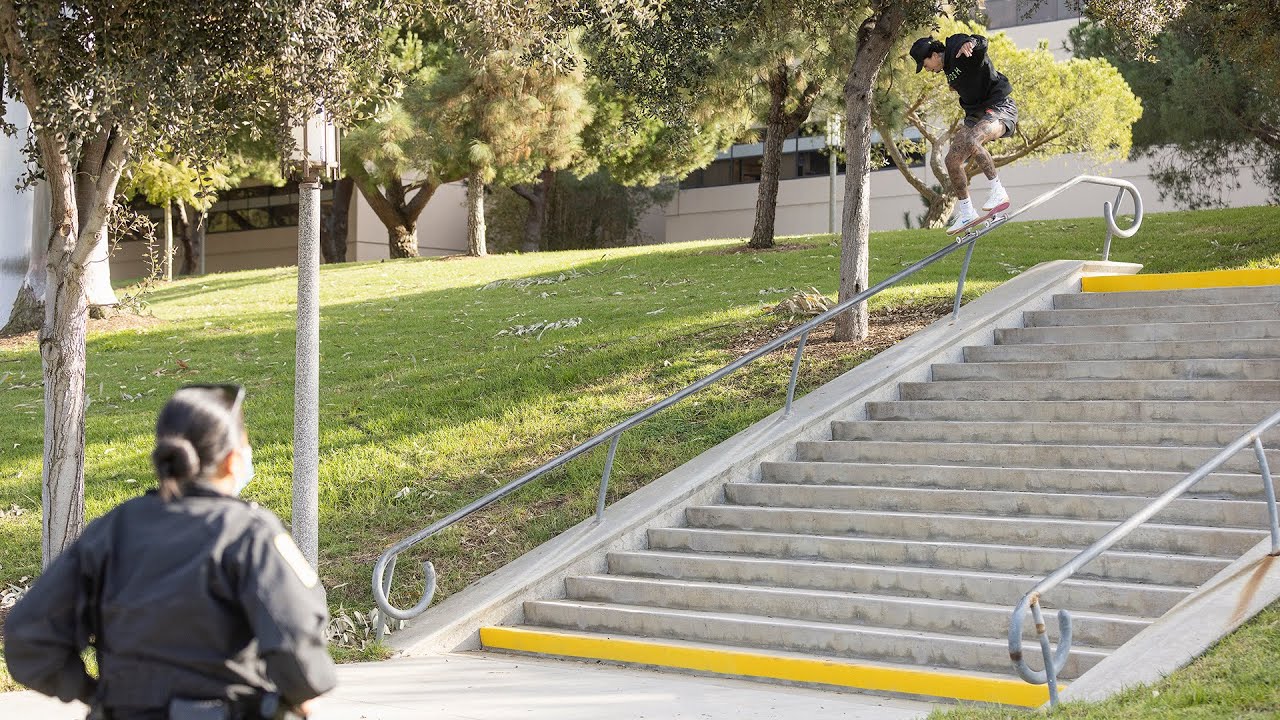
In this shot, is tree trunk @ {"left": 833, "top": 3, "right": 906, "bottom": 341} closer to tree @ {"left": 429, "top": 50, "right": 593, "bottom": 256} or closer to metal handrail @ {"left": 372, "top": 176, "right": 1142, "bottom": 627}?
metal handrail @ {"left": 372, "top": 176, "right": 1142, "bottom": 627}

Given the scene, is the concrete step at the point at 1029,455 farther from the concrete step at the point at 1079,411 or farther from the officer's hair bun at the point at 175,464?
the officer's hair bun at the point at 175,464

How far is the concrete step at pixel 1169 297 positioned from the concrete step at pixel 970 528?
383 cm

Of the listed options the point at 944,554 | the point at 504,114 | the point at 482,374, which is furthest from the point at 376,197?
the point at 944,554

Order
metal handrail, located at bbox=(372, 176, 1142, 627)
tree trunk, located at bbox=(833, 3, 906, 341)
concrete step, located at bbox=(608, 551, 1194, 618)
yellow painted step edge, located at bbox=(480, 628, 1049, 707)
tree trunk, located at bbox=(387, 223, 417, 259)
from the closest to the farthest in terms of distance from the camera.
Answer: yellow painted step edge, located at bbox=(480, 628, 1049, 707) < concrete step, located at bbox=(608, 551, 1194, 618) < metal handrail, located at bbox=(372, 176, 1142, 627) < tree trunk, located at bbox=(833, 3, 906, 341) < tree trunk, located at bbox=(387, 223, 417, 259)

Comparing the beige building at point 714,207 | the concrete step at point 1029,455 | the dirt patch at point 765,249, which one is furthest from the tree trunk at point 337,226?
the concrete step at point 1029,455

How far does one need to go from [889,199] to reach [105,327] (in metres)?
30.9

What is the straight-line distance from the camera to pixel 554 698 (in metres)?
6.27

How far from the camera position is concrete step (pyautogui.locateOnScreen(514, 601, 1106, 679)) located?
6.43 meters

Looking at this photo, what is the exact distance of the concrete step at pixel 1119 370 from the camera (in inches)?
355

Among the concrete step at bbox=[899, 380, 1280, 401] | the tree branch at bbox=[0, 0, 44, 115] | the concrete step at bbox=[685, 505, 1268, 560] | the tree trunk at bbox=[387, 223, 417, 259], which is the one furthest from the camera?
the tree trunk at bbox=[387, 223, 417, 259]

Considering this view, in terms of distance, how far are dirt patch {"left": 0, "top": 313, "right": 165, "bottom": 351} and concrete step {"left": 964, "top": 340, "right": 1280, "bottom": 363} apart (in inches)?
533

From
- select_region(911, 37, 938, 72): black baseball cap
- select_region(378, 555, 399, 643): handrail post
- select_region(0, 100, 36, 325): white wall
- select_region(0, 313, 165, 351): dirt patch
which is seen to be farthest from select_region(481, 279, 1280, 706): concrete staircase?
select_region(0, 100, 36, 325): white wall

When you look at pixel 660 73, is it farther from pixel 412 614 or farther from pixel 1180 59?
pixel 1180 59

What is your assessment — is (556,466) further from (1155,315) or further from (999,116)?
(1155,315)
